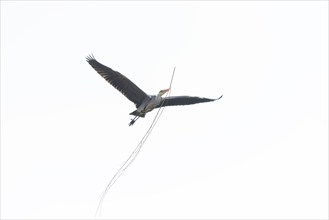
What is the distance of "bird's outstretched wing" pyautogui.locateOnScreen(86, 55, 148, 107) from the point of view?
55188mm

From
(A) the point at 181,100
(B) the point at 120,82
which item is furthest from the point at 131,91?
(A) the point at 181,100

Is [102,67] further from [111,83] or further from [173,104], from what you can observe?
[173,104]

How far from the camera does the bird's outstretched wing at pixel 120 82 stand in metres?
55.2

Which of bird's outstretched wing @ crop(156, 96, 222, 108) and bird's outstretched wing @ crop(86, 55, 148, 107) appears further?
bird's outstretched wing @ crop(156, 96, 222, 108)

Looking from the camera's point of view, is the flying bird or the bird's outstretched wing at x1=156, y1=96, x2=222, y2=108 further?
the bird's outstretched wing at x1=156, y1=96, x2=222, y2=108

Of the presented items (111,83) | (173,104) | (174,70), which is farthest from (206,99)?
(174,70)

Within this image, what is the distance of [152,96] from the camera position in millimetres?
55375

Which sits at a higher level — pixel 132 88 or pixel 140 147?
pixel 132 88

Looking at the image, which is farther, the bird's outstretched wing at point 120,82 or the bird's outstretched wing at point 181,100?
the bird's outstretched wing at point 181,100

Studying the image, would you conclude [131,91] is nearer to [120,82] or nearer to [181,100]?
[120,82]

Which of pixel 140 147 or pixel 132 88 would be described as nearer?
pixel 140 147

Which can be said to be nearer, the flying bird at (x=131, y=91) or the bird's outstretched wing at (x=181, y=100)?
the flying bird at (x=131, y=91)

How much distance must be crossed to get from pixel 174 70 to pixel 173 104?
876 cm

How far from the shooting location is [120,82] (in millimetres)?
55531
